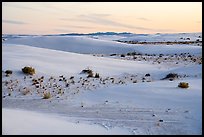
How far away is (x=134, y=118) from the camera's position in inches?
352

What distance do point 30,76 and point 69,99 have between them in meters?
3.75

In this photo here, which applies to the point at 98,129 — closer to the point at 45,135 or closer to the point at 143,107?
the point at 45,135

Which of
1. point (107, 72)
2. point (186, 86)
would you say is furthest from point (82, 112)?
point (107, 72)

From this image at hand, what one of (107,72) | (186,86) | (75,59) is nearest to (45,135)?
(186,86)

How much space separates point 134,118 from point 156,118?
0.52m

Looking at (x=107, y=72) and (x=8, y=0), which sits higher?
(x=8, y=0)

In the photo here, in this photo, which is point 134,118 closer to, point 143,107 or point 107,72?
point 143,107

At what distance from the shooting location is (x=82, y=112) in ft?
31.7

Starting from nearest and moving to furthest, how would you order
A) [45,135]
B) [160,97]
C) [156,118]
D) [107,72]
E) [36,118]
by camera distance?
[45,135] < [36,118] < [156,118] < [160,97] < [107,72]

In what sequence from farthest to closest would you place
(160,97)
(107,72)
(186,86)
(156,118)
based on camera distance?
(107,72), (186,86), (160,97), (156,118)

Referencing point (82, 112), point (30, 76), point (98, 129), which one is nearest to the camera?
point (98, 129)

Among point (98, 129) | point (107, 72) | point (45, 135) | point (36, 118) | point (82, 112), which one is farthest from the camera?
Result: point (107, 72)

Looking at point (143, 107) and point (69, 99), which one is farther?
point (69, 99)

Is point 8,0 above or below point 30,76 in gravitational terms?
above
